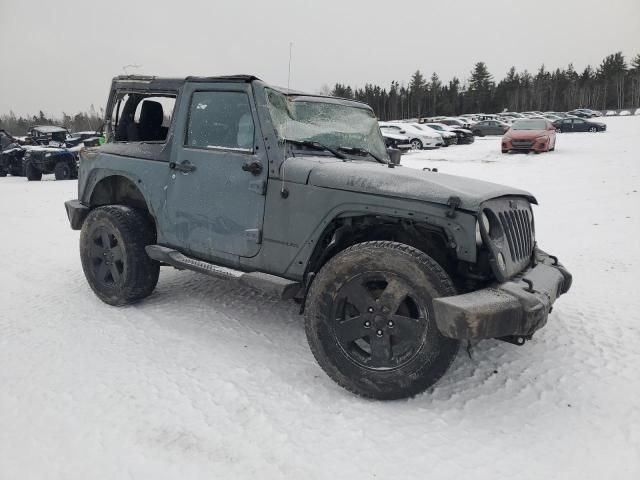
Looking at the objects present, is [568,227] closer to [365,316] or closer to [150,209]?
[365,316]

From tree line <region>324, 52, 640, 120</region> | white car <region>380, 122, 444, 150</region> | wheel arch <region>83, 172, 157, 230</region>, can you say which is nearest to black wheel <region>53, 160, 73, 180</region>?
wheel arch <region>83, 172, 157, 230</region>

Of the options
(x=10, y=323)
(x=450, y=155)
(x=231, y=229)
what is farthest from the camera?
(x=450, y=155)

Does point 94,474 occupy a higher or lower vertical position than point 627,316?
lower

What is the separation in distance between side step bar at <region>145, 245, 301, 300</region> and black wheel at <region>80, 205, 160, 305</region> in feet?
0.76

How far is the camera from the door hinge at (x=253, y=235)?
10.8ft

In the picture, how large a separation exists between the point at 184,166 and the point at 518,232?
8.50 feet

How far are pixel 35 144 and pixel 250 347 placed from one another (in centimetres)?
1843

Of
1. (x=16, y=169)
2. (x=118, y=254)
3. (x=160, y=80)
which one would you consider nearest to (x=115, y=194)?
(x=118, y=254)

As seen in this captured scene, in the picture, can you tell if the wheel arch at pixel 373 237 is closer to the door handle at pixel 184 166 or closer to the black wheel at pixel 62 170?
the door handle at pixel 184 166

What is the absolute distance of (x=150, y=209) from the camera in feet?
13.1

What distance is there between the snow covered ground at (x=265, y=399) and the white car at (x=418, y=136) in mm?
19097

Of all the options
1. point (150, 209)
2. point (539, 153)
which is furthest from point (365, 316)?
point (539, 153)

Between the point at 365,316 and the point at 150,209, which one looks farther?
the point at 150,209

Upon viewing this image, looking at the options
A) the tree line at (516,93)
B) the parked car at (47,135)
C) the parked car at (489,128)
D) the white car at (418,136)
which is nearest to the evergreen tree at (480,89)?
the tree line at (516,93)
